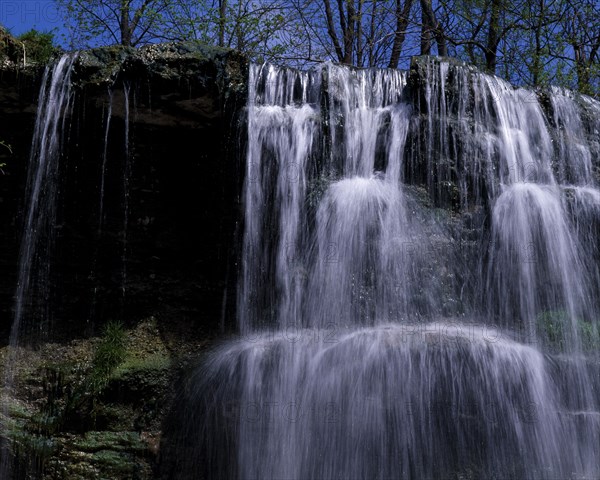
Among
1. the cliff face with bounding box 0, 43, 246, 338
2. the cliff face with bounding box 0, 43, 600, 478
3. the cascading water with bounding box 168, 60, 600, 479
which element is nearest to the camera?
the cascading water with bounding box 168, 60, 600, 479

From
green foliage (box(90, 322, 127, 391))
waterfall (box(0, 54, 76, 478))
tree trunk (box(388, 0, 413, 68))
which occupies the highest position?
tree trunk (box(388, 0, 413, 68))

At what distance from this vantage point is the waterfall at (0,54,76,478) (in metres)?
7.19

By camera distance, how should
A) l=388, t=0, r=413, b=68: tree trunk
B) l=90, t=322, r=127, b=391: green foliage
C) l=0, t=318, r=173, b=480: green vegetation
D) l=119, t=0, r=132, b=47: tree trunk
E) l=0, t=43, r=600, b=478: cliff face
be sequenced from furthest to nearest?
l=388, t=0, r=413, b=68: tree trunk, l=119, t=0, r=132, b=47: tree trunk, l=0, t=43, r=600, b=478: cliff face, l=90, t=322, r=127, b=391: green foliage, l=0, t=318, r=173, b=480: green vegetation

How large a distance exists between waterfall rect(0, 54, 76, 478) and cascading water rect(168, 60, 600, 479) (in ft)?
6.87

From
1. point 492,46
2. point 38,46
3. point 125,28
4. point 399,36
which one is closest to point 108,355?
point 38,46

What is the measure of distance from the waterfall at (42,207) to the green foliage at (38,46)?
27cm

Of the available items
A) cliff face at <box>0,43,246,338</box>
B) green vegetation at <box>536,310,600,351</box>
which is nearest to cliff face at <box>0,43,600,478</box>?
cliff face at <box>0,43,246,338</box>

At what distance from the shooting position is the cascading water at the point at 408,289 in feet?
16.7

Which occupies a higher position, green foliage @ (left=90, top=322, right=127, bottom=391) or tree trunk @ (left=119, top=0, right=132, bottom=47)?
tree trunk @ (left=119, top=0, right=132, bottom=47)

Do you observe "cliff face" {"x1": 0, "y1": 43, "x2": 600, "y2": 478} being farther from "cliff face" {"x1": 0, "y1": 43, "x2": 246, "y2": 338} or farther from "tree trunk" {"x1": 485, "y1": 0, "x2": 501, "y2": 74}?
"tree trunk" {"x1": 485, "y1": 0, "x2": 501, "y2": 74}

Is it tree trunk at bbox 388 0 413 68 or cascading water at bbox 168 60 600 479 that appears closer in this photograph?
cascading water at bbox 168 60 600 479

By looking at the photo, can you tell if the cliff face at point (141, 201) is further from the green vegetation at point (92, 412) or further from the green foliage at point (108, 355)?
the green vegetation at point (92, 412)

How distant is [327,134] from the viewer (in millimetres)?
7453

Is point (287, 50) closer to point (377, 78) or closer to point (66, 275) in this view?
point (377, 78)
